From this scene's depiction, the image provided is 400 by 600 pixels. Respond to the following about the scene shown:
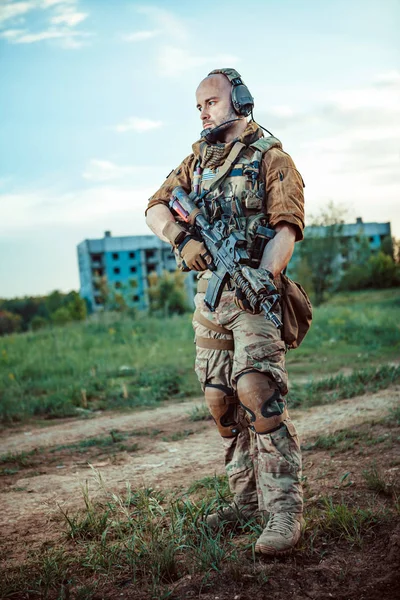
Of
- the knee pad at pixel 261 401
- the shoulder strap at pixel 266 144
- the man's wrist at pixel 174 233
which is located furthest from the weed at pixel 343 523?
the shoulder strap at pixel 266 144

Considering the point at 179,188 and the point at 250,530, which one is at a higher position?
the point at 179,188

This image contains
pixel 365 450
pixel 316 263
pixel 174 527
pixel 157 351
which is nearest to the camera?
pixel 174 527

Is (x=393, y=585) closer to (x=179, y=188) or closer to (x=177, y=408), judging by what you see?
(x=179, y=188)

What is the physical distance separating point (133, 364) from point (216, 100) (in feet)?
23.0

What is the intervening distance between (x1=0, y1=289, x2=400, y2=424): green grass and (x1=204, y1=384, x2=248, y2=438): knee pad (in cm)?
286

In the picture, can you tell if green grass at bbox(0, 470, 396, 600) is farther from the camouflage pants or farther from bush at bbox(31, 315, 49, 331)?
bush at bbox(31, 315, 49, 331)

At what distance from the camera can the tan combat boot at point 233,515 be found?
3.05 metres

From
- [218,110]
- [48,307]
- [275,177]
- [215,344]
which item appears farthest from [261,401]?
[48,307]

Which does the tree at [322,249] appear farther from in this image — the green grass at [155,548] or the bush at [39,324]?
the green grass at [155,548]

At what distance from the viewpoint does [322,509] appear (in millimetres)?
3197

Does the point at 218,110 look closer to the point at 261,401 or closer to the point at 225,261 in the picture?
the point at 225,261

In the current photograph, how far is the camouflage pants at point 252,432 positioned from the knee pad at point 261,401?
3cm

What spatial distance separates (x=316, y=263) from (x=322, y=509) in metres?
25.3

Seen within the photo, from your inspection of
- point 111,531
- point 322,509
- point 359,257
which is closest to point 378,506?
point 322,509
